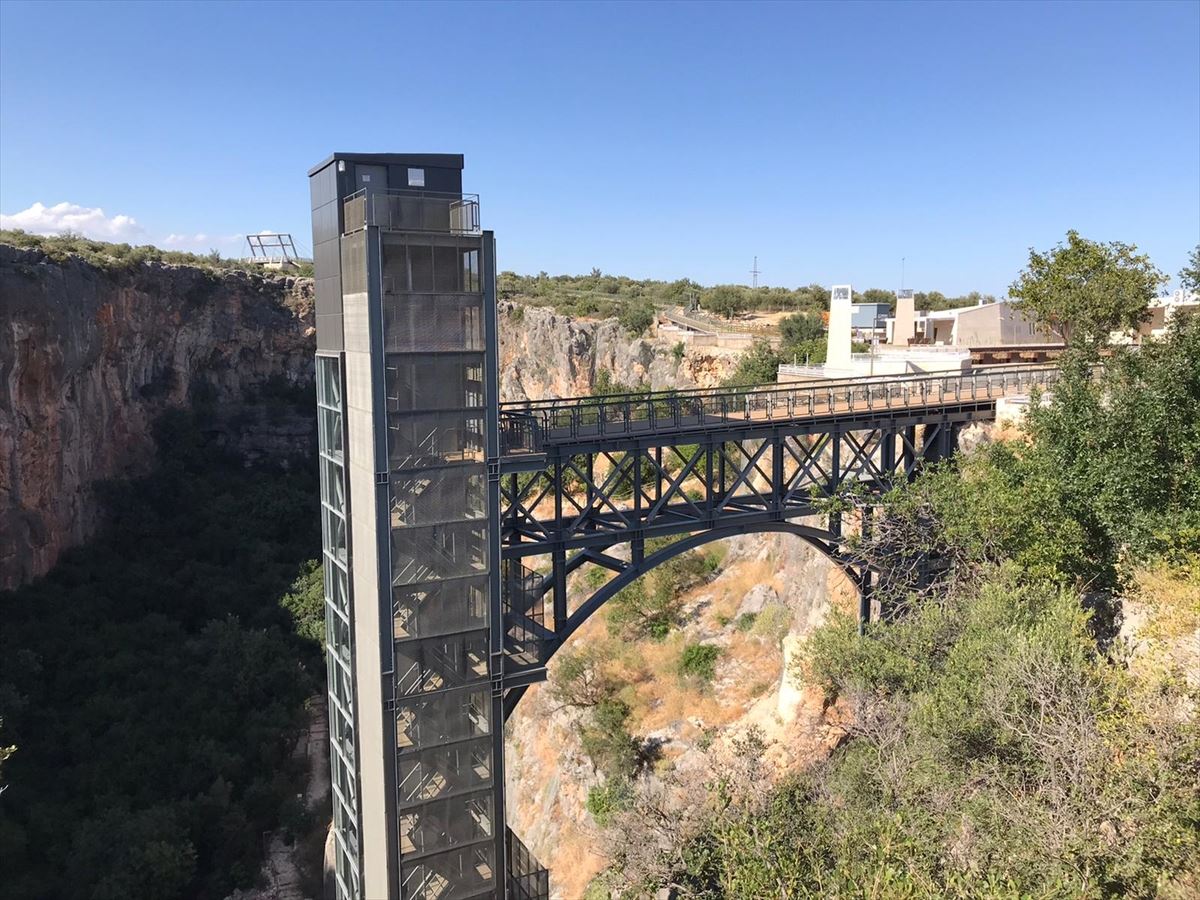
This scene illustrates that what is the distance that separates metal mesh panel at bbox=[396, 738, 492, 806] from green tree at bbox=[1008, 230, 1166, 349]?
2421 cm

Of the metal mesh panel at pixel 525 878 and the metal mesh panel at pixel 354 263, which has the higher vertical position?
the metal mesh panel at pixel 354 263

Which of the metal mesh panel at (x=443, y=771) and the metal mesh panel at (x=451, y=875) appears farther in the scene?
the metal mesh panel at (x=451, y=875)

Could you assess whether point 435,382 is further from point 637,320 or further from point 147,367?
point 147,367

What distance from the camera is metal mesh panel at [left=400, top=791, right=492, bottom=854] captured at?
1288cm

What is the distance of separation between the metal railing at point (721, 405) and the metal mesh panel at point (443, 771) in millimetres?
4799

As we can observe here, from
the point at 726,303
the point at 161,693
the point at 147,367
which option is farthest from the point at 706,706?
the point at 726,303

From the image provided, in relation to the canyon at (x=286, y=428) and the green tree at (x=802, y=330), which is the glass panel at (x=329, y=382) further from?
the green tree at (x=802, y=330)

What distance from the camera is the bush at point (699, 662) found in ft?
81.4

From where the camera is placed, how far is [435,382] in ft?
41.2

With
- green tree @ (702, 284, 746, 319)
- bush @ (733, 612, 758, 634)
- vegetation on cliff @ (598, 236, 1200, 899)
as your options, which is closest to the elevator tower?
vegetation on cliff @ (598, 236, 1200, 899)

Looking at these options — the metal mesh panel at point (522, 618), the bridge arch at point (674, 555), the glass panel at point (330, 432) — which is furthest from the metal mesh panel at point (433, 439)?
the bridge arch at point (674, 555)

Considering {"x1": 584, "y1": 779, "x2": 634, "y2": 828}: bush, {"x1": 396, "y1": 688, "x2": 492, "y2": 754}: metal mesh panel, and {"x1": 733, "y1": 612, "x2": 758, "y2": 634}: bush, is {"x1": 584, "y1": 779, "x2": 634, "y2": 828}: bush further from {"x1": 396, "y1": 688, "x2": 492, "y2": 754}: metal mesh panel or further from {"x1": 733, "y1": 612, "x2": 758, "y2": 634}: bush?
{"x1": 396, "y1": 688, "x2": 492, "y2": 754}: metal mesh panel

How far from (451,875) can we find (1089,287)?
28.3m

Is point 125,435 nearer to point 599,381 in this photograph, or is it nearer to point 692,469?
point 599,381
